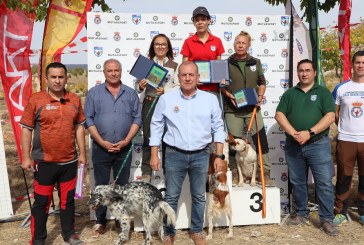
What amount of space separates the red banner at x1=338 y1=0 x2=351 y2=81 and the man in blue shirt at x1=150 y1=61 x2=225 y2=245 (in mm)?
2906

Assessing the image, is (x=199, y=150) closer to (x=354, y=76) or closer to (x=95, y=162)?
(x=95, y=162)

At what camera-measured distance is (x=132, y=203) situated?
466cm

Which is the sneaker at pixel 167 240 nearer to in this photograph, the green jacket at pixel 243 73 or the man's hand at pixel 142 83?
the man's hand at pixel 142 83

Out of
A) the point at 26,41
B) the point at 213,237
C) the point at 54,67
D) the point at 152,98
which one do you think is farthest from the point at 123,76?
the point at 213,237

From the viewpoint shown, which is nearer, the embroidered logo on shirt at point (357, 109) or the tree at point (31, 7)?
the embroidered logo on shirt at point (357, 109)

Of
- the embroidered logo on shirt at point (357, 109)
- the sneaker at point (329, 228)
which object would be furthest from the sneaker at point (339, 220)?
the embroidered logo on shirt at point (357, 109)

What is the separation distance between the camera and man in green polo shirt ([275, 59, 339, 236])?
484 cm

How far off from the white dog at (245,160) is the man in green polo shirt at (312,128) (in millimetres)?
642

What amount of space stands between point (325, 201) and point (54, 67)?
362 cm

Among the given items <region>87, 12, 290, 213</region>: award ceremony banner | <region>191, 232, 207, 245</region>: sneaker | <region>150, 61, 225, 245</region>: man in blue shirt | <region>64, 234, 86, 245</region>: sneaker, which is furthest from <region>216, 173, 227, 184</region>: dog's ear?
<region>64, 234, 86, 245</region>: sneaker

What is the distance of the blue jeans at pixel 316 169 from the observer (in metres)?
4.93

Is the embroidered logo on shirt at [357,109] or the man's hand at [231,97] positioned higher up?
the man's hand at [231,97]

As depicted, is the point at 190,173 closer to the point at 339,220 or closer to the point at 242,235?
the point at 242,235

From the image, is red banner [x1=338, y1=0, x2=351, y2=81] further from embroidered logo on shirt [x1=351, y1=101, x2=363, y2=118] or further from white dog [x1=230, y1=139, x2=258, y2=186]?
white dog [x1=230, y1=139, x2=258, y2=186]
